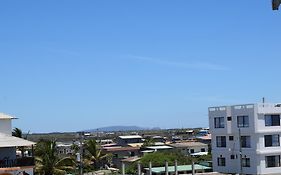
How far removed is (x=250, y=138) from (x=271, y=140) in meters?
2.22

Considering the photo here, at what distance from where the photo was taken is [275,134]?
49000mm

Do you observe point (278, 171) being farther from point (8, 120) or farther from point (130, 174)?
point (8, 120)

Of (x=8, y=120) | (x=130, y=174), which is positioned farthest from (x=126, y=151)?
(x=8, y=120)

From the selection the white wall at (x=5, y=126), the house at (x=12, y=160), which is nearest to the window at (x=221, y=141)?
the white wall at (x=5, y=126)

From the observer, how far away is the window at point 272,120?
48.7 m

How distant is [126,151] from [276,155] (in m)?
34.0

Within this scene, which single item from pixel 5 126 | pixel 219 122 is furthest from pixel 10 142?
pixel 219 122

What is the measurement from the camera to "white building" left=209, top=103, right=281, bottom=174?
157 ft

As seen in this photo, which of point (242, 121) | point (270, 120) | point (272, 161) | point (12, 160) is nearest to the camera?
point (12, 160)

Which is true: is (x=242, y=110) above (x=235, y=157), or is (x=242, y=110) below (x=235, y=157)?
above

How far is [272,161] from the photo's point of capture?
4875 centimetres

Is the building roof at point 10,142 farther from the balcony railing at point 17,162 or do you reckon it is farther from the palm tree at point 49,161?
the palm tree at point 49,161

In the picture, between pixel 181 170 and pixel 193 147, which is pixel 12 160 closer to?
pixel 181 170

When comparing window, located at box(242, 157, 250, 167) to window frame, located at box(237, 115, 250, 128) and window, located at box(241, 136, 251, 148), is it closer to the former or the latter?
window, located at box(241, 136, 251, 148)
